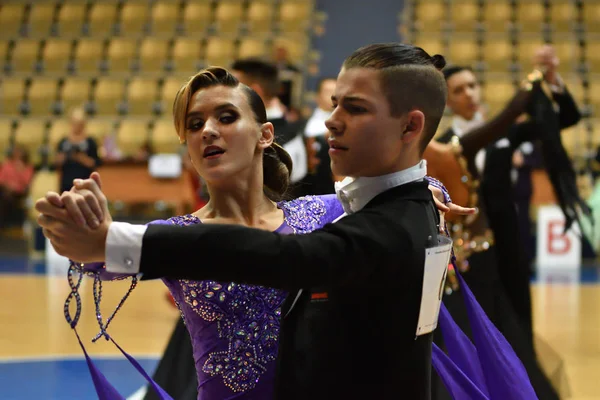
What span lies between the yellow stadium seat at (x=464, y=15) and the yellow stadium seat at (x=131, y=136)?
5.01m

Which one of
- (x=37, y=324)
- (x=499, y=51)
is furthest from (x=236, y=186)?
(x=499, y=51)

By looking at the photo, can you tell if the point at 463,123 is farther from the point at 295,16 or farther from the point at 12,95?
the point at 12,95

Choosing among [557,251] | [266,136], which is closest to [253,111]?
[266,136]

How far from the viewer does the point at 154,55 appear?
44.2ft

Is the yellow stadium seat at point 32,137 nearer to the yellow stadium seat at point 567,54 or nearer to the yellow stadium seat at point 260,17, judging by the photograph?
the yellow stadium seat at point 260,17

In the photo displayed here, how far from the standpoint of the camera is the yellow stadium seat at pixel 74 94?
42.8ft

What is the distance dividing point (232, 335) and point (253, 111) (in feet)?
2.03

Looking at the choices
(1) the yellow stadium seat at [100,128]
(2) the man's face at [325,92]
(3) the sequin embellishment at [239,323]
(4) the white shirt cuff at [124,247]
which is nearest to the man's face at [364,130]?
(4) the white shirt cuff at [124,247]

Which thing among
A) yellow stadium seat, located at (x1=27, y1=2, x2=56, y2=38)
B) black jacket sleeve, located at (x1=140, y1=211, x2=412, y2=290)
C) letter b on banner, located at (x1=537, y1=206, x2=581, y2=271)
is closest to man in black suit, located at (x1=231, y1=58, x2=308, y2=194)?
black jacket sleeve, located at (x1=140, y1=211, x2=412, y2=290)

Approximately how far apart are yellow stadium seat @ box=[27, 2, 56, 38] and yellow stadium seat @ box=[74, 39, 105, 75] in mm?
869

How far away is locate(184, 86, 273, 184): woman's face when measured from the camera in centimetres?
213

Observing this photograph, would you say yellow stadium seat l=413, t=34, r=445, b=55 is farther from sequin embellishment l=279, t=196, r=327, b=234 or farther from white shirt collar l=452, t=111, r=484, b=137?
sequin embellishment l=279, t=196, r=327, b=234

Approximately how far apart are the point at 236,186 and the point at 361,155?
2.55 ft

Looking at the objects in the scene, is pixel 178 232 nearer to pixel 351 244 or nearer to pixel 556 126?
pixel 351 244
